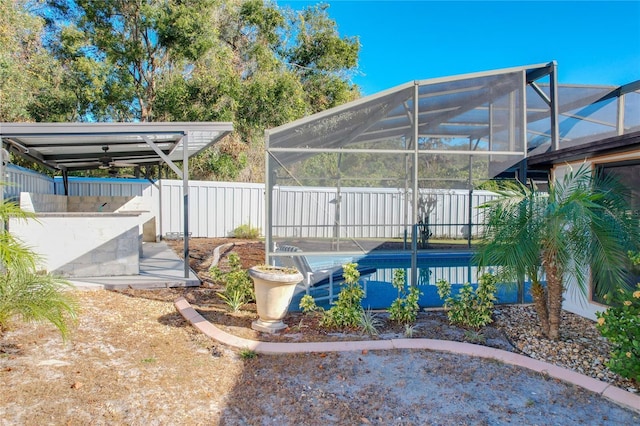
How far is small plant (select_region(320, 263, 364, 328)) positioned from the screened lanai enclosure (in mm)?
783

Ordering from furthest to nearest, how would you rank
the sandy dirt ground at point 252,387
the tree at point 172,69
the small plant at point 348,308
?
the tree at point 172,69, the small plant at point 348,308, the sandy dirt ground at point 252,387

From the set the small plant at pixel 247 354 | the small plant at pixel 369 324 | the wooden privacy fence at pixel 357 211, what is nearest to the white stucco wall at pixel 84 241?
the wooden privacy fence at pixel 357 211

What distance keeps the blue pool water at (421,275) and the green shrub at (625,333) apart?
129 centimetres

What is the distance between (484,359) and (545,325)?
1.25m

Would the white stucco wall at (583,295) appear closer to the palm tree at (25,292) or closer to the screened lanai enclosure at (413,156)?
the screened lanai enclosure at (413,156)

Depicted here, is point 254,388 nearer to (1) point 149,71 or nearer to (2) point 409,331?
(2) point 409,331

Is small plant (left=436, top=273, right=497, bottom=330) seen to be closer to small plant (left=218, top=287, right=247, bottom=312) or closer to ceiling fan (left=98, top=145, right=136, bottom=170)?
small plant (left=218, top=287, right=247, bottom=312)

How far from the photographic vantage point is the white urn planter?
4952 millimetres

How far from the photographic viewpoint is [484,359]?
436 cm

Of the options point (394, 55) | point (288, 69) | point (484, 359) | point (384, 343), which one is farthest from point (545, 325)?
point (394, 55)

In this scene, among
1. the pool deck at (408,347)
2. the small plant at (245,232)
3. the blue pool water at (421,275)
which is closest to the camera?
the pool deck at (408,347)

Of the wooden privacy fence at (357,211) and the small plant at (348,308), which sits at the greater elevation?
the wooden privacy fence at (357,211)

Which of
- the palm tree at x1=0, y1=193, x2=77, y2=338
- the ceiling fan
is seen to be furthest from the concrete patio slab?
the ceiling fan

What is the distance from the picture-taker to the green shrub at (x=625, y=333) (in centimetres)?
350
